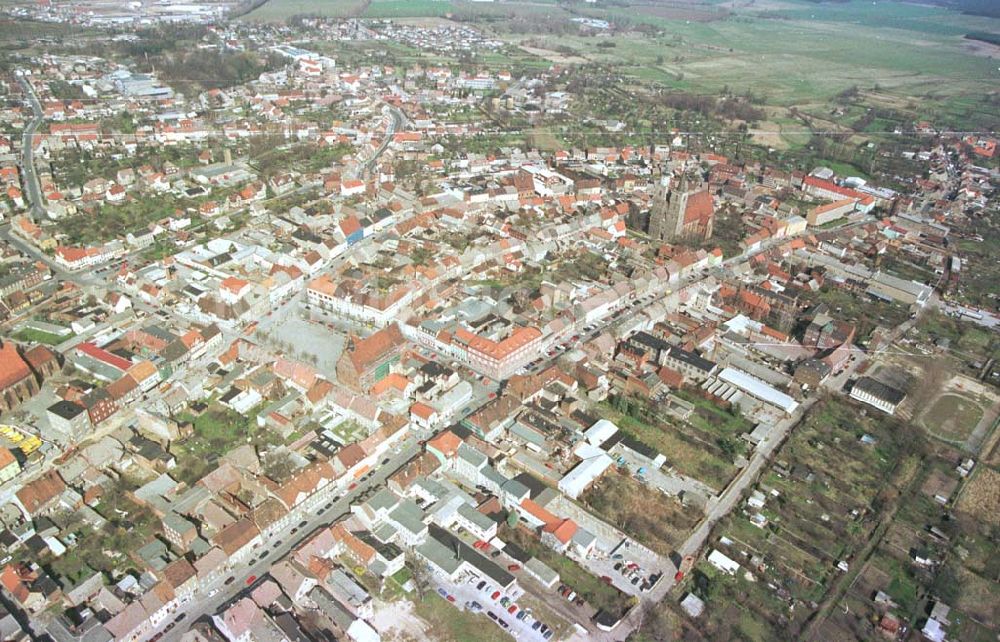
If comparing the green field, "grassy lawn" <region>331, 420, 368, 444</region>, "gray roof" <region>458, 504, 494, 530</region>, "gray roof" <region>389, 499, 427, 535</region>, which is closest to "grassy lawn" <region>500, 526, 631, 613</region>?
"gray roof" <region>458, 504, 494, 530</region>

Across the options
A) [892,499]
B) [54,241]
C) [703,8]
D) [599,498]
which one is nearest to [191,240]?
[54,241]

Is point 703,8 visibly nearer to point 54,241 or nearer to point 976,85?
point 976,85

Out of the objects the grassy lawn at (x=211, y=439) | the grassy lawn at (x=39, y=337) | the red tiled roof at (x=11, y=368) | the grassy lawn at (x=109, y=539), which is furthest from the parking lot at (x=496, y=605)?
the grassy lawn at (x=39, y=337)

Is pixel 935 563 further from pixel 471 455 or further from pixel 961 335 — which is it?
pixel 961 335

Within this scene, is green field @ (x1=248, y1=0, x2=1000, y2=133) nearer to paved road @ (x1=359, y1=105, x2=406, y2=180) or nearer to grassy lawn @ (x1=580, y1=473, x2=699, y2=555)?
paved road @ (x1=359, y1=105, x2=406, y2=180)

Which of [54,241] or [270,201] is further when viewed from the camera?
[270,201]

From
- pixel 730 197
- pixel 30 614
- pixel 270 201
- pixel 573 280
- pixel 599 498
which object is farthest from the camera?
pixel 730 197

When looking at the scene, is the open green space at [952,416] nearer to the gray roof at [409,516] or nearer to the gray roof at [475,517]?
the gray roof at [475,517]
